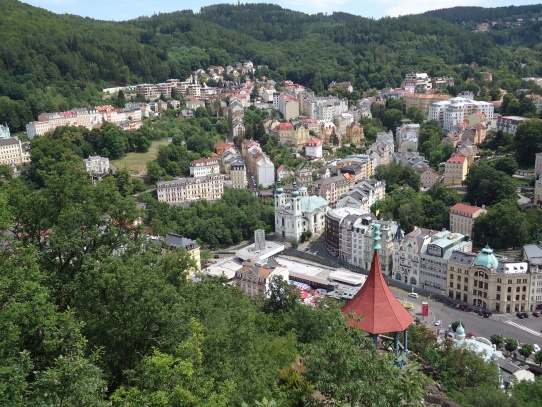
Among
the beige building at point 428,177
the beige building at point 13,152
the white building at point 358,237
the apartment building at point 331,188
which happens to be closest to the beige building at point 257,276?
the white building at point 358,237

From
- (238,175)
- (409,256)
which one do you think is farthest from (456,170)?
(238,175)

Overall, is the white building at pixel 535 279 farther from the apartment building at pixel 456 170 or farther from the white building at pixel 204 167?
the white building at pixel 204 167

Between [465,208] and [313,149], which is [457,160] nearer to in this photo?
[465,208]

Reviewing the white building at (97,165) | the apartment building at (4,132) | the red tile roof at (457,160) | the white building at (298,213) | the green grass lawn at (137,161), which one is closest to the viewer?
the white building at (298,213)

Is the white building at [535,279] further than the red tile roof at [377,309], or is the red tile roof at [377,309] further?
the white building at [535,279]

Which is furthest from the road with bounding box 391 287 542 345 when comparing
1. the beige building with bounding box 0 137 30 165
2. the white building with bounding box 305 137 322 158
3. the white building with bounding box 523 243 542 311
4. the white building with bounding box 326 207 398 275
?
the beige building with bounding box 0 137 30 165

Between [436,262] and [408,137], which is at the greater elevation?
[408,137]

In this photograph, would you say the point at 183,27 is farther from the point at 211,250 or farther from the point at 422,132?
the point at 211,250
